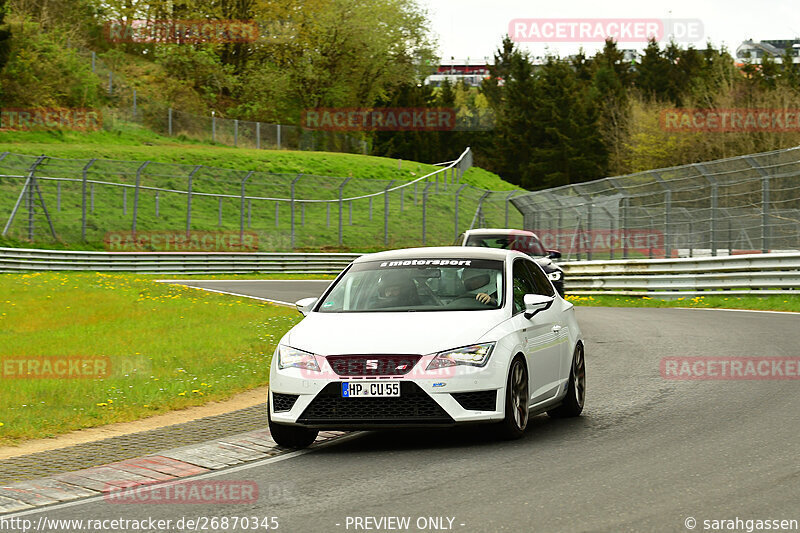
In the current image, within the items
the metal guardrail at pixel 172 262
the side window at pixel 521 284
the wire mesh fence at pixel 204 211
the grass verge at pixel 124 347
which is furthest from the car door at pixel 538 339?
the wire mesh fence at pixel 204 211

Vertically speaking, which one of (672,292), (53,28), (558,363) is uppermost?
(53,28)

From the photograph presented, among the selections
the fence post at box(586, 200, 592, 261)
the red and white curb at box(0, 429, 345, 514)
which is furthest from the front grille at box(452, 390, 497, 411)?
the fence post at box(586, 200, 592, 261)

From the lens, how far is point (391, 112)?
8844cm

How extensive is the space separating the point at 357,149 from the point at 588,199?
47.8m

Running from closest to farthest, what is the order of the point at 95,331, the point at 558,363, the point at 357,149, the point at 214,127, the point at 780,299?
1. the point at 558,363
2. the point at 95,331
3. the point at 780,299
4. the point at 214,127
5. the point at 357,149

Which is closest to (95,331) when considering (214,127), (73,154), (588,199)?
(588,199)

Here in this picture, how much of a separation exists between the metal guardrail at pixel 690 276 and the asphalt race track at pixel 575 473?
13.1m

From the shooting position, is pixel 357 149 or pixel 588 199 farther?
pixel 357 149

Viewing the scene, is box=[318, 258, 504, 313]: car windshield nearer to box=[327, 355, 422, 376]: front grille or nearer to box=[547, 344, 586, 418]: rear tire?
box=[327, 355, 422, 376]: front grille

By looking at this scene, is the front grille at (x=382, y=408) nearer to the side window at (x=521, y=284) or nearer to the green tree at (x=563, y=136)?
the side window at (x=521, y=284)

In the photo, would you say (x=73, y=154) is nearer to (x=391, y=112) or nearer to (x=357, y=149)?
(x=357, y=149)

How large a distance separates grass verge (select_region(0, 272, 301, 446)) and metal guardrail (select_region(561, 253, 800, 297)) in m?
9.05

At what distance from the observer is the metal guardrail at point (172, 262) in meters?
36.8

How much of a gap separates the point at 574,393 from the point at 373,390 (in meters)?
2.47
